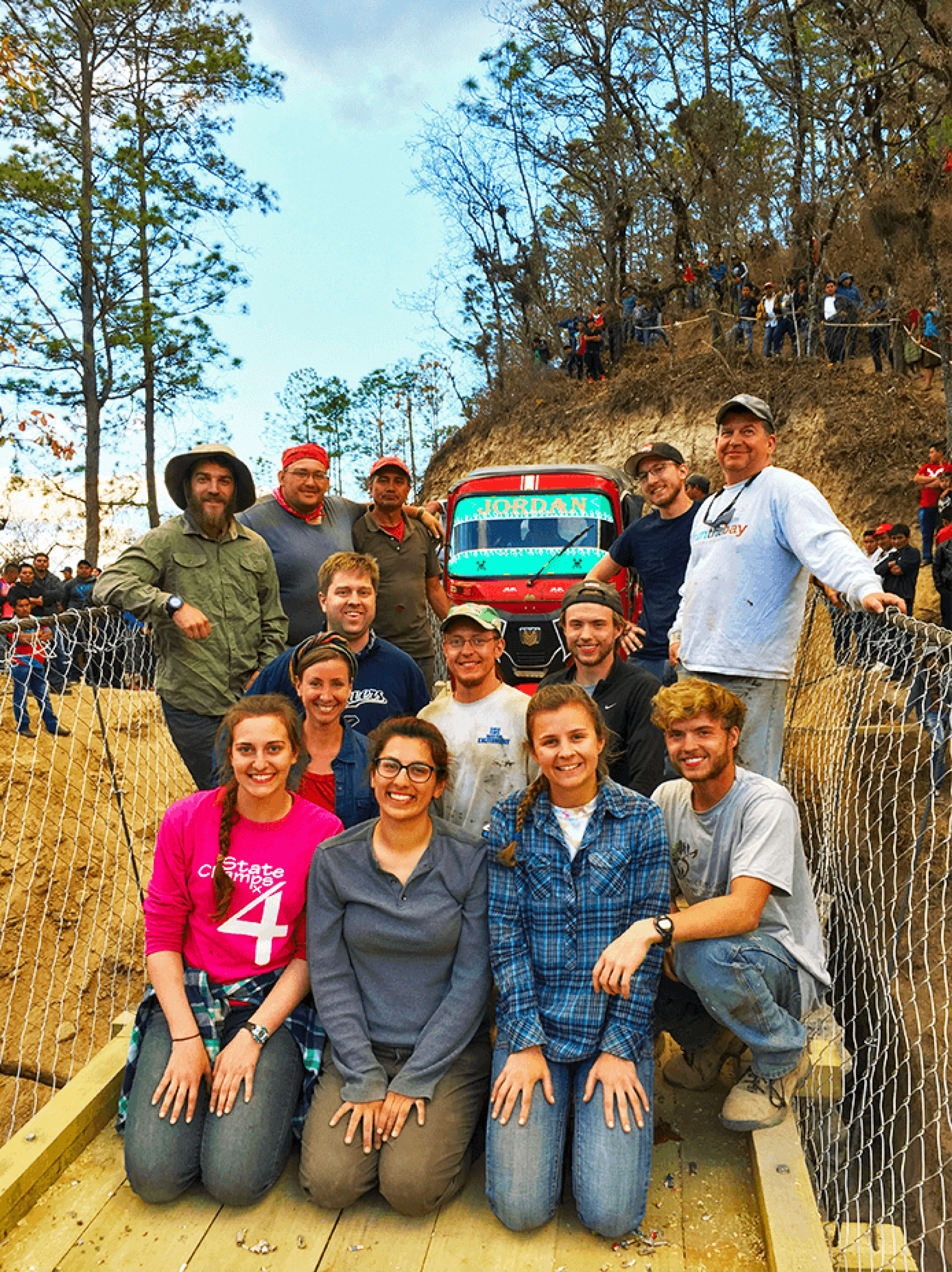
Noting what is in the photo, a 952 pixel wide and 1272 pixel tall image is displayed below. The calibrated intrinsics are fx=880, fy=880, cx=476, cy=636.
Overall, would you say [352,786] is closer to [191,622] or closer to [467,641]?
[467,641]

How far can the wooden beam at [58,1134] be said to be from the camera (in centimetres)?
229

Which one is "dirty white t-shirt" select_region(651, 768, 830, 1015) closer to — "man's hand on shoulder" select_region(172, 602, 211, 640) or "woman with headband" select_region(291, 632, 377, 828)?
"woman with headband" select_region(291, 632, 377, 828)

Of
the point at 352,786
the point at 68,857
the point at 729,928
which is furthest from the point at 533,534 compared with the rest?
the point at 729,928

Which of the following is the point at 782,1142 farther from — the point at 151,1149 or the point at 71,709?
the point at 71,709

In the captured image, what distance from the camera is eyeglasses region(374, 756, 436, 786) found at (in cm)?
248

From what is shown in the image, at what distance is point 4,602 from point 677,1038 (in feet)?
31.3

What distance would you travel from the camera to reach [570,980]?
2455 mm

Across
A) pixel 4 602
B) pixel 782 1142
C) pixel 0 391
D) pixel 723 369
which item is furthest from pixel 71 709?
pixel 723 369

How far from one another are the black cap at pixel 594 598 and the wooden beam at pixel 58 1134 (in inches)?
84.5

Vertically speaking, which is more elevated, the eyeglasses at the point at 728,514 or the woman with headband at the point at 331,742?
the eyeglasses at the point at 728,514

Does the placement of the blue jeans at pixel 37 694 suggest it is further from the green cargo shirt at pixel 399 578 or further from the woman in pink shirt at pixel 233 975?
the woman in pink shirt at pixel 233 975

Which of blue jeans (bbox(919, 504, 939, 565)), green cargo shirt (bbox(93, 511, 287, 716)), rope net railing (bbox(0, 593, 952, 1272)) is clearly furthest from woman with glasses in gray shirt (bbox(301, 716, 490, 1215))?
blue jeans (bbox(919, 504, 939, 565))

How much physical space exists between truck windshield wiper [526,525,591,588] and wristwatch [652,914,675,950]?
5859 mm

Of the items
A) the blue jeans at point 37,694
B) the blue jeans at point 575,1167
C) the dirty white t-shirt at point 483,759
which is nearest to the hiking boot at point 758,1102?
the blue jeans at point 575,1167
